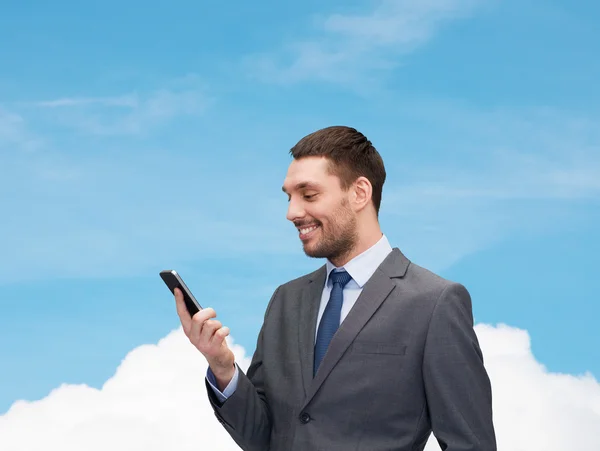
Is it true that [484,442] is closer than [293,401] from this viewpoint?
Yes

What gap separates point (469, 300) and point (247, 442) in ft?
6.15

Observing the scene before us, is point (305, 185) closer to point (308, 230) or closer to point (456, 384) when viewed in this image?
point (308, 230)

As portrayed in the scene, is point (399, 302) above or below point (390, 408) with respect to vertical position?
above

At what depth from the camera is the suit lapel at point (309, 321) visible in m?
5.06

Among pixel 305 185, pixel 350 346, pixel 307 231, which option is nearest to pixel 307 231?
pixel 307 231

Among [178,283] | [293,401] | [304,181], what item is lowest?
[293,401]

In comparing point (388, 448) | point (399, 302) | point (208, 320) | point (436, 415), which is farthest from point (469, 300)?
point (208, 320)

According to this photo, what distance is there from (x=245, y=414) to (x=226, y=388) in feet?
0.73

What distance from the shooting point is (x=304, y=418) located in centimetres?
493

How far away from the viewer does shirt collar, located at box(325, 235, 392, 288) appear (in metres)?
5.27

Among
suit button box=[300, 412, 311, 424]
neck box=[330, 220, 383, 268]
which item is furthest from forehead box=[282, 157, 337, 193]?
suit button box=[300, 412, 311, 424]

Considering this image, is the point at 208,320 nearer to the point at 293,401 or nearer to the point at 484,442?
the point at 293,401

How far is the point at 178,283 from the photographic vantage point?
16.2 feet

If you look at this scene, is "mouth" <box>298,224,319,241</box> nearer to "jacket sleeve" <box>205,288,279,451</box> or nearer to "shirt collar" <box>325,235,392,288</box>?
"shirt collar" <box>325,235,392,288</box>
